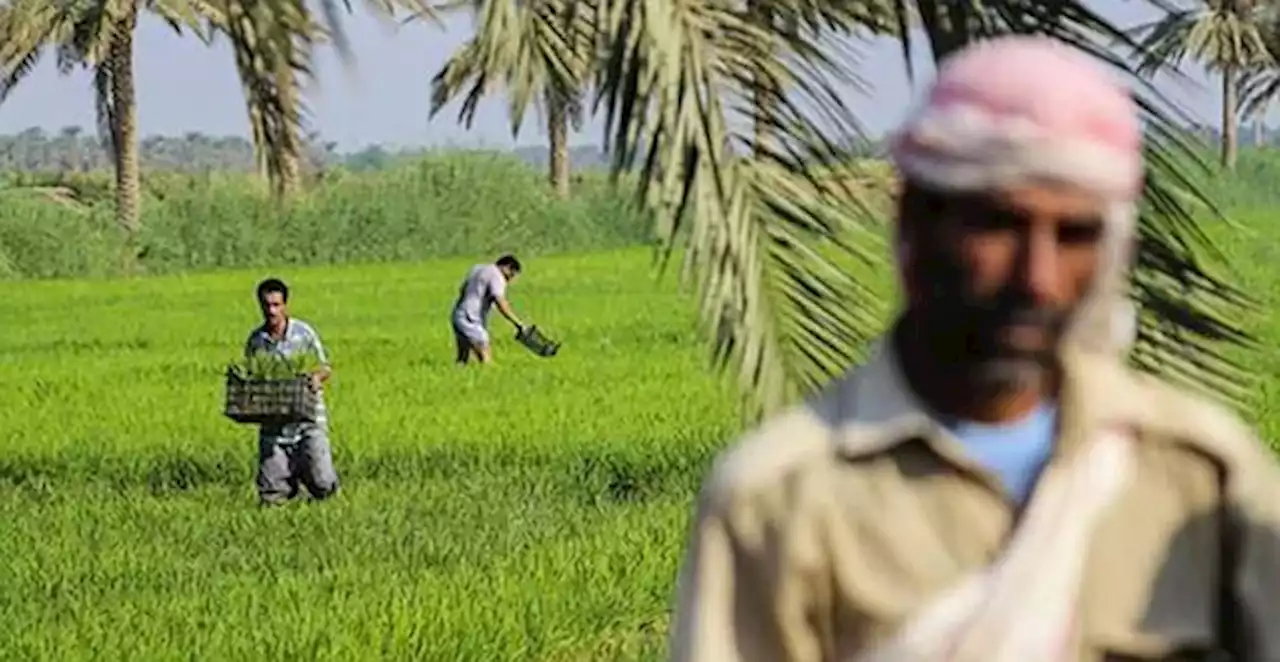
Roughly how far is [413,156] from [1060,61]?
2844cm

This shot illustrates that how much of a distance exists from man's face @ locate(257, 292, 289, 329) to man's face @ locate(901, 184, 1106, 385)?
26.8 feet

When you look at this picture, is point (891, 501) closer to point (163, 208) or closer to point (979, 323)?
point (979, 323)

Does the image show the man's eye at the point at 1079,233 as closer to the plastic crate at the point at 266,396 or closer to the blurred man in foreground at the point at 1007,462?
the blurred man in foreground at the point at 1007,462

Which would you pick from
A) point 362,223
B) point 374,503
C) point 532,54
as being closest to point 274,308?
point 374,503

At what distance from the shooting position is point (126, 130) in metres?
25.0

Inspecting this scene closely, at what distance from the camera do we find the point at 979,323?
1763 mm

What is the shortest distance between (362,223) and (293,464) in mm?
20768

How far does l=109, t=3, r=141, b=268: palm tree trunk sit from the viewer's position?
843 inches

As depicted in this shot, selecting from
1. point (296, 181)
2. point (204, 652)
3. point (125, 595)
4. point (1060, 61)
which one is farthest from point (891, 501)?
point (125, 595)

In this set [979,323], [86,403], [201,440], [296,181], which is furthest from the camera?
[86,403]

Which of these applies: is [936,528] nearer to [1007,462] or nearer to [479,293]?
[1007,462]

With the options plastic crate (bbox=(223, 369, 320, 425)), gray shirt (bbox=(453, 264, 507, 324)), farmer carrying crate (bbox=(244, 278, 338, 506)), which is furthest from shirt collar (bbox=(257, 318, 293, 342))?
gray shirt (bbox=(453, 264, 507, 324))

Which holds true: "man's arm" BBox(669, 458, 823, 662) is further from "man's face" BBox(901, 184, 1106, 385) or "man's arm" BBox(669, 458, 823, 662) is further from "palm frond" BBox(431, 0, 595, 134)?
"palm frond" BBox(431, 0, 595, 134)

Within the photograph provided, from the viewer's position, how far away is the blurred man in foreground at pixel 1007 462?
1.77 meters
